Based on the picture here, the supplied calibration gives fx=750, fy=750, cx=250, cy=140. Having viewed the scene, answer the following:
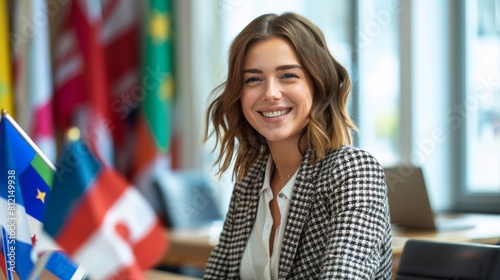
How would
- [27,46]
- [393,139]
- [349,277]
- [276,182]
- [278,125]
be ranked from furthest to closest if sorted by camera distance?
[27,46] < [393,139] < [276,182] < [278,125] < [349,277]

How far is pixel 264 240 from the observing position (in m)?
2.11

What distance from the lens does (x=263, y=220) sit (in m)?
2.17

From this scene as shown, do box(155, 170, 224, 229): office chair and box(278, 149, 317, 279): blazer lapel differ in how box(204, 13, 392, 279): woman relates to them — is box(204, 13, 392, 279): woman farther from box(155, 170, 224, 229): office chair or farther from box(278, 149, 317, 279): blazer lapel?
box(155, 170, 224, 229): office chair

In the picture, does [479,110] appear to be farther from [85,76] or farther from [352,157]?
[85,76]

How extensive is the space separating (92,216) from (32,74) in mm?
3108

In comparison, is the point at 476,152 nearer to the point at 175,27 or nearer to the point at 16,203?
the point at 175,27

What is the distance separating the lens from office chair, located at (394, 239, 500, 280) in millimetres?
1934

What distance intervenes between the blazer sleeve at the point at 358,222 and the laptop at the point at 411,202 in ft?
3.33

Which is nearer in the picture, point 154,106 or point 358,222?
point 358,222

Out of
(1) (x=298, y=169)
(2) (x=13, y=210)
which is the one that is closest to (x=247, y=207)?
(1) (x=298, y=169)

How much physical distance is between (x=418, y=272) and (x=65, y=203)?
122cm

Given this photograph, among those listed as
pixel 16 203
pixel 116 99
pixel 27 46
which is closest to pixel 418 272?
pixel 16 203

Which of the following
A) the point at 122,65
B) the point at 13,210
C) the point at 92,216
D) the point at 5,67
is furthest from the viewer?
the point at 122,65

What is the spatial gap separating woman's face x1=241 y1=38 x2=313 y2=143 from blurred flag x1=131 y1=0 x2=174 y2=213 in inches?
181
